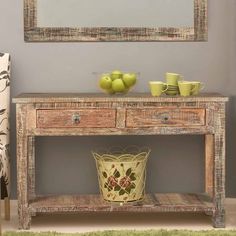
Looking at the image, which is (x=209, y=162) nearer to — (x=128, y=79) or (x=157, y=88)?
(x=157, y=88)

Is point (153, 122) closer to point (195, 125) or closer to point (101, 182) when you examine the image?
point (195, 125)

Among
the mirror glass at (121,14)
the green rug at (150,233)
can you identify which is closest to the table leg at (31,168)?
the green rug at (150,233)

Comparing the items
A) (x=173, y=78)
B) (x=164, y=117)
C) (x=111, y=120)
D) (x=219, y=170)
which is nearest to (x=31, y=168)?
(x=111, y=120)

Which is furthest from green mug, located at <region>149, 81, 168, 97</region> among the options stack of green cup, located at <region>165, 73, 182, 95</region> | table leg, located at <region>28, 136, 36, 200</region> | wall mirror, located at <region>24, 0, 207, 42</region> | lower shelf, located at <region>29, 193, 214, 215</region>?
table leg, located at <region>28, 136, 36, 200</region>

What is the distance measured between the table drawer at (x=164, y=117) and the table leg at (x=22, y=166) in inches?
20.7

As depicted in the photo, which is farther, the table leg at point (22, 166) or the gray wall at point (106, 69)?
the gray wall at point (106, 69)

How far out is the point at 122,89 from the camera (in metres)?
3.35

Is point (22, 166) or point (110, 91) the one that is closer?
point (22, 166)

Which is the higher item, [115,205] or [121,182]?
[121,182]

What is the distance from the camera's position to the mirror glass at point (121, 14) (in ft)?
12.0

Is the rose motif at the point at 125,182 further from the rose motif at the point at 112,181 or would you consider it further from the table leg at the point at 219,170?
the table leg at the point at 219,170

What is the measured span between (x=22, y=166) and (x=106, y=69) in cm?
80

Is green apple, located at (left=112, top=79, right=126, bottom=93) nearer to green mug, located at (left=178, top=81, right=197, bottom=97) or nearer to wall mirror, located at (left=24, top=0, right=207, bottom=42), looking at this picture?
green mug, located at (left=178, top=81, right=197, bottom=97)

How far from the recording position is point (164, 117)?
129 inches
